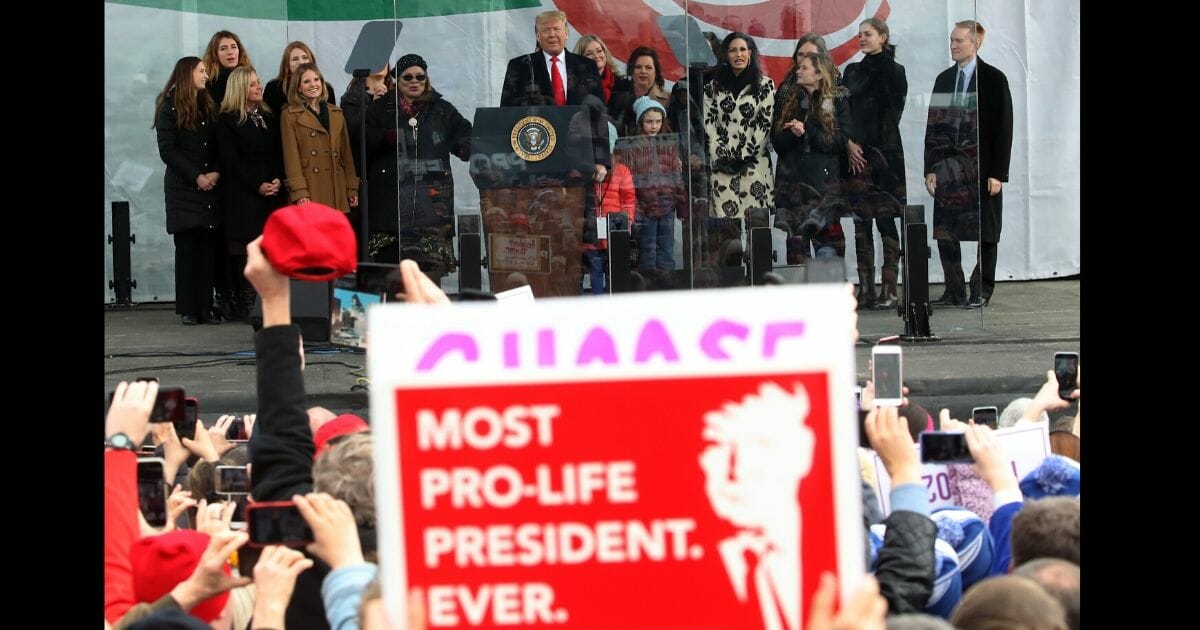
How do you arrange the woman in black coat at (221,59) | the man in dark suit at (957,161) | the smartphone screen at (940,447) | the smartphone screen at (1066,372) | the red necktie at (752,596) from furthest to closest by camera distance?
1. the woman in black coat at (221,59)
2. the man in dark suit at (957,161)
3. the smartphone screen at (1066,372)
4. the smartphone screen at (940,447)
5. the red necktie at (752,596)

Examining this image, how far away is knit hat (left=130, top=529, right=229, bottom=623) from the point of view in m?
3.58

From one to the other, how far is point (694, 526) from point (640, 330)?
12.0 inches

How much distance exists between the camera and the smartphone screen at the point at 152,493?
396cm

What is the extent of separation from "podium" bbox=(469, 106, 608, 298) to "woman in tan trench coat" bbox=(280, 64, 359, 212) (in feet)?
3.52

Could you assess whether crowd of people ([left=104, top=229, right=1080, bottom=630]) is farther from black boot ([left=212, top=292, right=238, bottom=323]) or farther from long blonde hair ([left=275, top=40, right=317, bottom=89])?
black boot ([left=212, top=292, right=238, bottom=323])

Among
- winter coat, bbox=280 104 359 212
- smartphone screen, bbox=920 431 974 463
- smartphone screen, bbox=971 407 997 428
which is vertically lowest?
smartphone screen, bbox=971 407 997 428

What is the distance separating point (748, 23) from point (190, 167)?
13.7 feet

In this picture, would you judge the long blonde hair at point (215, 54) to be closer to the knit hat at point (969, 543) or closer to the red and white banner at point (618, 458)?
the knit hat at point (969, 543)

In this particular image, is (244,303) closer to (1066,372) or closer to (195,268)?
(195,268)

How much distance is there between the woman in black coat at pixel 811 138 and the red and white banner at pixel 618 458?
992 centimetres

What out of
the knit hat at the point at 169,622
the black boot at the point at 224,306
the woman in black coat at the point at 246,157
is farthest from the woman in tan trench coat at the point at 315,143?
the knit hat at the point at 169,622

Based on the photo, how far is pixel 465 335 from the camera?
8.89 feet

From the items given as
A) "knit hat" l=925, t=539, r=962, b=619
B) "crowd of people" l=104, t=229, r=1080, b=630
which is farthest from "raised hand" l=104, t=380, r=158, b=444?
"knit hat" l=925, t=539, r=962, b=619

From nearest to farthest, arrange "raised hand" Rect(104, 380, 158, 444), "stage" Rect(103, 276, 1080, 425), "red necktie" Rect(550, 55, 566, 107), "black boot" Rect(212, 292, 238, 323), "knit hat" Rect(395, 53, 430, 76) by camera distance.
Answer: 1. "raised hand" Rect(104, 380, 158, 444)
2. "stage" Rect(103, 276, 1080, 425)
3. "red necktie" Rect(550, 55, 566, 107)
4. "knit hat" Rect(395, 53, 430, 76)
5. "black boot" Rect(212, 292, 238, 323)
